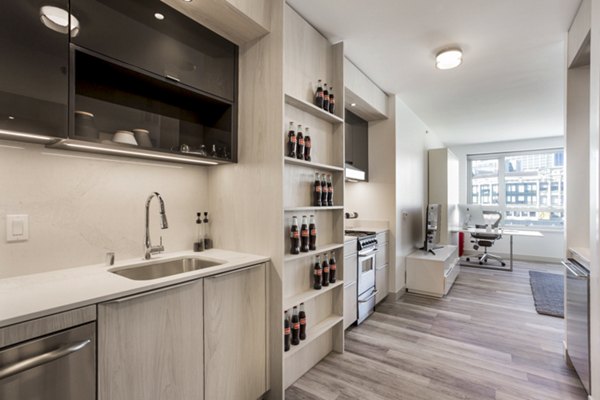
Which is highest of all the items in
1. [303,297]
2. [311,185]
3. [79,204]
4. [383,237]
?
[311,185]

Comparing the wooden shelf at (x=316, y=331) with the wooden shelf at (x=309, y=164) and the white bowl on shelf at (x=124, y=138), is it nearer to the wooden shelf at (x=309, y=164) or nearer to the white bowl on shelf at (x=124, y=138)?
the wooden shelf at (x=309, y=164)

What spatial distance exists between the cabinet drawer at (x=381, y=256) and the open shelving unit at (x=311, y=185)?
3.53 ft

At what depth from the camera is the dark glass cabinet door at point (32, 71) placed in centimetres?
108

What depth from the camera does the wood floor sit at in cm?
197

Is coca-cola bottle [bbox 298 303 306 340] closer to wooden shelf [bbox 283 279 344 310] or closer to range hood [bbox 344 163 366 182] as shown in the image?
wooden shelf [bbox 283 279 344 310]

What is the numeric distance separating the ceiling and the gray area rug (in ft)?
8.78

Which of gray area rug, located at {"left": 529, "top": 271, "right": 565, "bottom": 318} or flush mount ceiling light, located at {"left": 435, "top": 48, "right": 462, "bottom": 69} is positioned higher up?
flush mount ceiling light, located at {"left": 435, "top": 48, "right": 462, "bottom": 69}

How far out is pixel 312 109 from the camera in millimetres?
2170

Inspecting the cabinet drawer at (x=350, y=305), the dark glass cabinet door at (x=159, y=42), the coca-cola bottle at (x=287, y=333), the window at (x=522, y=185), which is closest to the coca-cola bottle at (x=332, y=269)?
the cabinet drawer at (x=350, y=305)

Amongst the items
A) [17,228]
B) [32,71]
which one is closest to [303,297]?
[17,228]

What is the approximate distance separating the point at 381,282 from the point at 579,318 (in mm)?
1827

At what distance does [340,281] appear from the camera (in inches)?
96.3

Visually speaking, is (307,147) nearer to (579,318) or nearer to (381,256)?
(381,256)

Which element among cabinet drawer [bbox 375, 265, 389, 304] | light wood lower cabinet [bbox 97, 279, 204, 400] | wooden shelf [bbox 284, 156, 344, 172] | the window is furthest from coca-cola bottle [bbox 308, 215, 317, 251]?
the window
